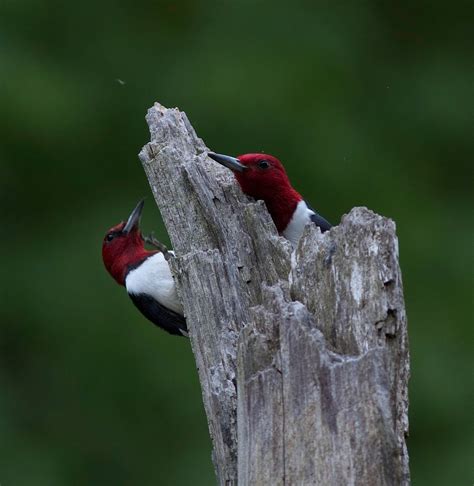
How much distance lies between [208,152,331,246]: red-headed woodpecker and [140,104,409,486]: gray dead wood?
0.51 m

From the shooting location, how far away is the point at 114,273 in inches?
231

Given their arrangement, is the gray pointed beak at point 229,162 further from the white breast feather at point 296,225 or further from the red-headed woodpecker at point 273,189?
the white breast feather at point 296,225

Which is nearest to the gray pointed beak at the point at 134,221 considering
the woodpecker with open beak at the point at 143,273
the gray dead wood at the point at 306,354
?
the woodpecker with open beak at the point at 143,273

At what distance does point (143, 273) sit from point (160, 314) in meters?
0.20

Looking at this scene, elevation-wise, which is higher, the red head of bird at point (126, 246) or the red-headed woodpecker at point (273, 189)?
the red head of bird at point (126, 246)

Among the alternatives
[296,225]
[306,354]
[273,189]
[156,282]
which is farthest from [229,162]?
[306,354]

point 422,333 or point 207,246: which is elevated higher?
point 422,333

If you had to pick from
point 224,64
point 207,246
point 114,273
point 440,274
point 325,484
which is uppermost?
point 224,64

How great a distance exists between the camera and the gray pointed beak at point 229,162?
15.8 ft

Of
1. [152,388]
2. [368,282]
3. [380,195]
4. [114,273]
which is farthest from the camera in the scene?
[380,195]

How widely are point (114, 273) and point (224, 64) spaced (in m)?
4.56

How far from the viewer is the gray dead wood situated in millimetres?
3488

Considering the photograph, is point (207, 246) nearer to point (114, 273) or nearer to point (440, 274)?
point (114, 273)

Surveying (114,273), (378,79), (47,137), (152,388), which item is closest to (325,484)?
(114,273)
